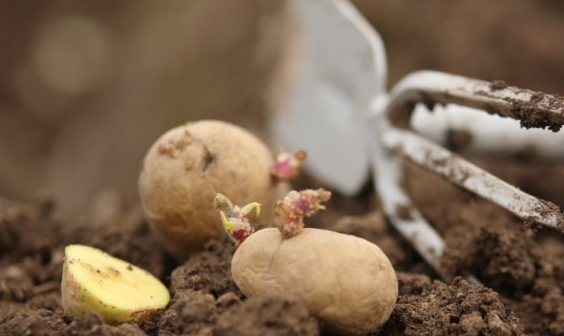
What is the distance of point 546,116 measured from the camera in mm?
1323

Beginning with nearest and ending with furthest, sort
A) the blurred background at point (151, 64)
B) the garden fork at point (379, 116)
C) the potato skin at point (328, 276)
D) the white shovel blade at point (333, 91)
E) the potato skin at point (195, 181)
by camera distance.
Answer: the potato skin at point (328, 276)
the garden fork at point (379, 116)
the potato skin at point (195, 181)
the white shovel blade at point (333, 91)
the blurred background at point (151, 64)

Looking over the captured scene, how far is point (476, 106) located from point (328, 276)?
1.98 feet

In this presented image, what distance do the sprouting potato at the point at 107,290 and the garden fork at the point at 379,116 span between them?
0.71 meters

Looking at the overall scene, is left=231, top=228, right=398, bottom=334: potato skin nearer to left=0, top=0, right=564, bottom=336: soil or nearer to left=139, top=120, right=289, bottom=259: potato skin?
left=0, top=0, right=564, bottom=336: soil

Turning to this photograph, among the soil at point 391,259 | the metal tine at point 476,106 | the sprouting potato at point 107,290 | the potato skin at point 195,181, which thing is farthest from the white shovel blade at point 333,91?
the sprouting potato at point 107,290

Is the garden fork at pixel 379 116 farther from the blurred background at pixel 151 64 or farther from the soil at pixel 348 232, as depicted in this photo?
the blurred background at pixel 151 64

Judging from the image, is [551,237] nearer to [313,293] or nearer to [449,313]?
[449,313]

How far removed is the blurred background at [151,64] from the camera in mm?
3477

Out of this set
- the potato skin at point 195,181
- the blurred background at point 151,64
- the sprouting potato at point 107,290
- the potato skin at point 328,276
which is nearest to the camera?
the potato skin at point 328,276

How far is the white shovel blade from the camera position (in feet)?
7.63

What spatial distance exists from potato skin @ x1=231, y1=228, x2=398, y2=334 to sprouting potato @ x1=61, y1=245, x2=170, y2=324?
0.79ft

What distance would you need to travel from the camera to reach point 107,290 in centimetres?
133

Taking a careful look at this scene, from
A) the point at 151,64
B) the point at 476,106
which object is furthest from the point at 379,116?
the point at 151,64

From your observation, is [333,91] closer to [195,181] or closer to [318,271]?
[195,181]
